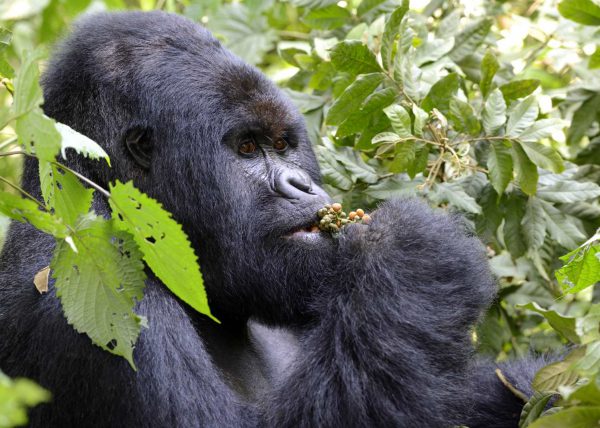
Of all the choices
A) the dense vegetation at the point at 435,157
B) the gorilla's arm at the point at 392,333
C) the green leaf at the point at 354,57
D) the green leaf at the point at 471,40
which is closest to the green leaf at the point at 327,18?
the dense vegetation at the point at 435,157

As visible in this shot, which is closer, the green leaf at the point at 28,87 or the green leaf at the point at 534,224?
the green leaf at the point at 28,87

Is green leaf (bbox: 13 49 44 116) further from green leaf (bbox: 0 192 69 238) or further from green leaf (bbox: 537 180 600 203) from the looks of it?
green leaf (bbox: 537 180 600 203)

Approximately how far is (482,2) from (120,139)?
10.3ft

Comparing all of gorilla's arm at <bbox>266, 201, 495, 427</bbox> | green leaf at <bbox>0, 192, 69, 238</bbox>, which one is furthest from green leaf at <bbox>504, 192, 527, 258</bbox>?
green leaf at <bbox>0, 192, 69, 238</bbox>

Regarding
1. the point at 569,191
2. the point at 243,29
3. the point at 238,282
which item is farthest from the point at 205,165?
the point at 243,29

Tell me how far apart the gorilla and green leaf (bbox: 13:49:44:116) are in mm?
958

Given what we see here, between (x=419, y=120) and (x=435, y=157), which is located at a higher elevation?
(x=419, y=120)

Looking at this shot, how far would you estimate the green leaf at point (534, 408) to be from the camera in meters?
2.92

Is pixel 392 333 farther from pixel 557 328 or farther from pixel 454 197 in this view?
pixel 454 197

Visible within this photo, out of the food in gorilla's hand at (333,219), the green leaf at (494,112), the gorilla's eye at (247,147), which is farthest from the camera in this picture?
the green leaf at (494,112)

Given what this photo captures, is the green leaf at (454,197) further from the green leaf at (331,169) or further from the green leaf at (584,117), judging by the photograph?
the green leaf at (584,117)

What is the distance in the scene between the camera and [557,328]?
3170 mm

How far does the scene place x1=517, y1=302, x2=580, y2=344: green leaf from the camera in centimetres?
285

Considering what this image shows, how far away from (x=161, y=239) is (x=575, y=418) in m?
1.22
